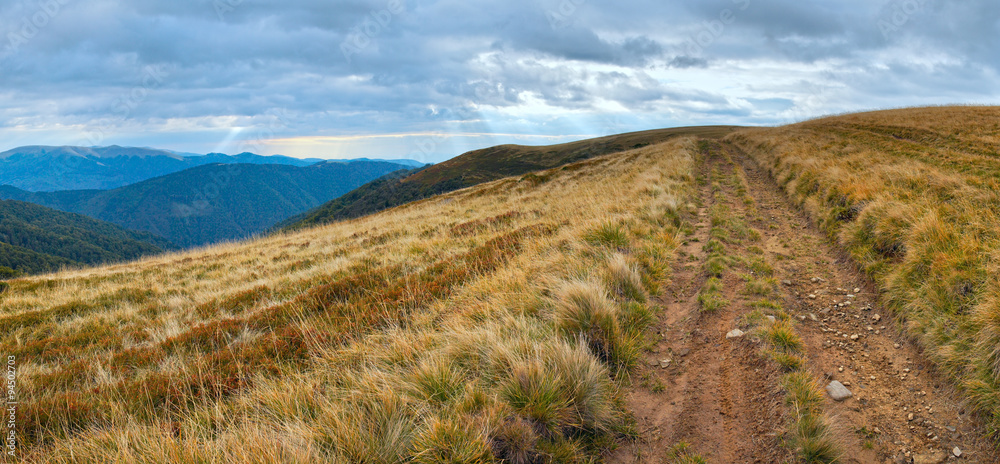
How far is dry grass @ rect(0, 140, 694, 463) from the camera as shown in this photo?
3.12 metres

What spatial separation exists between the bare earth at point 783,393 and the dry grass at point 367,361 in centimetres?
45

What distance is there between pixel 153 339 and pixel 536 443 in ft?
25.2

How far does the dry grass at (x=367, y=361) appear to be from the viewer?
312 cm

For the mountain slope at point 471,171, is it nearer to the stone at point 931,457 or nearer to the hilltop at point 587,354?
the hilltop at point 587,354

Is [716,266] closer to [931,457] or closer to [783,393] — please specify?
[783,393]

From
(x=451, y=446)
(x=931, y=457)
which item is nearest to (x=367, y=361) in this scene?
(x=451, y=446)

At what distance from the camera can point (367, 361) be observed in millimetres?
4590

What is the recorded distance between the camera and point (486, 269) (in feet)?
26.6

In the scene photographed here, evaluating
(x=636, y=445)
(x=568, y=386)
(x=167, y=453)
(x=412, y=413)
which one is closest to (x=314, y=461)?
(x=412, y=413)

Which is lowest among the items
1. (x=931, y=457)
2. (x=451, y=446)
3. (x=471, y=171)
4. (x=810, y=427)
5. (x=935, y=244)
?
(x=931, y=457)

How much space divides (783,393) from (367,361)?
4476mm

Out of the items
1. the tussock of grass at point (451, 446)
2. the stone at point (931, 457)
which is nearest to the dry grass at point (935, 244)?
the stone at point (931, 457)

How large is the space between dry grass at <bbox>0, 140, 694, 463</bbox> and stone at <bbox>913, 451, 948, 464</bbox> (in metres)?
2.35

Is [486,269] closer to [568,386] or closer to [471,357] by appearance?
[471,357]
